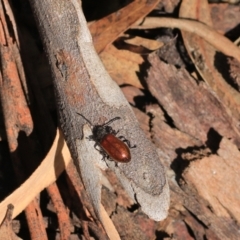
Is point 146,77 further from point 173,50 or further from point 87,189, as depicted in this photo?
point 87,189

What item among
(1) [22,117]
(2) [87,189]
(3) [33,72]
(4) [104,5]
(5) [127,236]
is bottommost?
(5) [127,236]

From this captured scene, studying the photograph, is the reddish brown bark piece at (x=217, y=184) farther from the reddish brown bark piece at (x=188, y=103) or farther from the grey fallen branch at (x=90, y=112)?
the grey fallen branch at (x=90, y=112)

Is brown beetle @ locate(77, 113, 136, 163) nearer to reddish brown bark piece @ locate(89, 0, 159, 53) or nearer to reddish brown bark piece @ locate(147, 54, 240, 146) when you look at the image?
reddish brown bark piece @ locate(147, 54, 240, 146)

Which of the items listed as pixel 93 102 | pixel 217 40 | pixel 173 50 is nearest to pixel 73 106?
pixel 93 102

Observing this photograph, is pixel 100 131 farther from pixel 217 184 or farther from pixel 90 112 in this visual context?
pixel 217 184

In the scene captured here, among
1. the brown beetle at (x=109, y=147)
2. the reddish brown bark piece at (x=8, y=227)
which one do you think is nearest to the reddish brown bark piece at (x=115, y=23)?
the brown beetle at (x=109, y=147)

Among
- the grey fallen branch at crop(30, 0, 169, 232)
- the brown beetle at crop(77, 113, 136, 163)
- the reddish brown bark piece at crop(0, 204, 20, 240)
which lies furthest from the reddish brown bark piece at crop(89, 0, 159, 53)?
the reddish brown bark piece at crop(0, 204, 20, 240)
